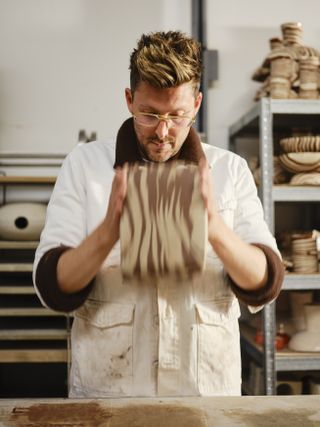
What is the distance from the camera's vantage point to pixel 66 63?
2.95 metres

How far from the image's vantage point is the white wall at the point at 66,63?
2938 millimetres

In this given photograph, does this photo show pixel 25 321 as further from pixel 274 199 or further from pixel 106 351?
pixel 106 351

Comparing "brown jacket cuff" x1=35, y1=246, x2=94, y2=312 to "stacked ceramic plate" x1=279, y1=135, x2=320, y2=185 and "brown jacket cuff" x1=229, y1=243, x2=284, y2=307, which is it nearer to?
"brown jacket cuff" x1=229, y1=243, x2=284, y2=307

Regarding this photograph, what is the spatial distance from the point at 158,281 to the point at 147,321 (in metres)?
0.17

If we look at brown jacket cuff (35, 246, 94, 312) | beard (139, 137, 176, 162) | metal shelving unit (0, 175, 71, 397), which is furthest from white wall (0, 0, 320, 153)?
brown jacket cuff (35, 246, 94, 312)

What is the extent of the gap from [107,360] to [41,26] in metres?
2.15

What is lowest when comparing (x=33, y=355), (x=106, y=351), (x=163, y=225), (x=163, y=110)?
(x=33, y=355)

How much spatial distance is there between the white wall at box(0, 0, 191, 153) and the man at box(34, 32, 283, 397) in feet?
5.22

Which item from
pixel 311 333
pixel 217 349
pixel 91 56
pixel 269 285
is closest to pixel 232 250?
pixel 269 285

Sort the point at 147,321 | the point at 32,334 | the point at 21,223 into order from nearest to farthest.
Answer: the point at 147,321 < the point at 32,334 < the point at 21,223

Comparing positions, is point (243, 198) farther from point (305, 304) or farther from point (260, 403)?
point (305, 304)

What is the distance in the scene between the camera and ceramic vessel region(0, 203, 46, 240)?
8.65 feet

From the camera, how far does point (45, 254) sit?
118 cm

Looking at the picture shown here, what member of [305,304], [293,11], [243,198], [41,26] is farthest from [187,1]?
[243,198]
